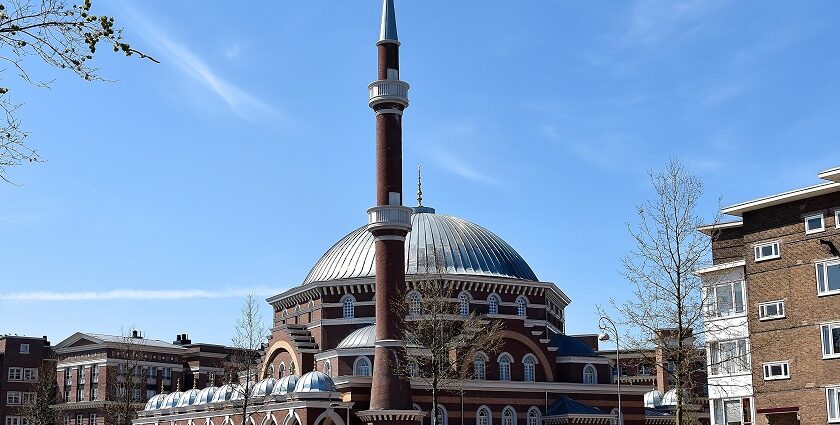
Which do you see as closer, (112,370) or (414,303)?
(414,303)

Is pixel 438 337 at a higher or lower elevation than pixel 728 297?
lower

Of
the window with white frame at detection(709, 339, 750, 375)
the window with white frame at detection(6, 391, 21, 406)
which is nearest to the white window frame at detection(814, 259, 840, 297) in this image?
the window with white frame at detection(709, 339, 750, 375)

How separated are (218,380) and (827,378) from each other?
7928 centimetres

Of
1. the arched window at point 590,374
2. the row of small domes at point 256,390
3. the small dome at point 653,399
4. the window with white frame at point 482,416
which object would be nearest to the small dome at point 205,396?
the row of small domes at point 256,390

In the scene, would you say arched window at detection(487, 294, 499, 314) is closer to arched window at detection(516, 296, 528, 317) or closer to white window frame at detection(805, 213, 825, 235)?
arched window at detection(516, 296, 528, 317)

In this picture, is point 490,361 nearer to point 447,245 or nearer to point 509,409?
point 509,409

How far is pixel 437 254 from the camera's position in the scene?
74.3 m

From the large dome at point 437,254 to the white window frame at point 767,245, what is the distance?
96.8 feet

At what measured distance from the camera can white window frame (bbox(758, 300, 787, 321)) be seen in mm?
44938

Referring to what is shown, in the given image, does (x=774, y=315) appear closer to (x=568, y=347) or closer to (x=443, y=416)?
(x=443, y=416)

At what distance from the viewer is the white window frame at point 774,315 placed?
44938 millimetres

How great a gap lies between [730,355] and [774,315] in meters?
2.81

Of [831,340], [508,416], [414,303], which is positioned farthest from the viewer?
[414,303]

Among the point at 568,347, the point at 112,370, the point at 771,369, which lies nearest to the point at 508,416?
the point at 568,347
